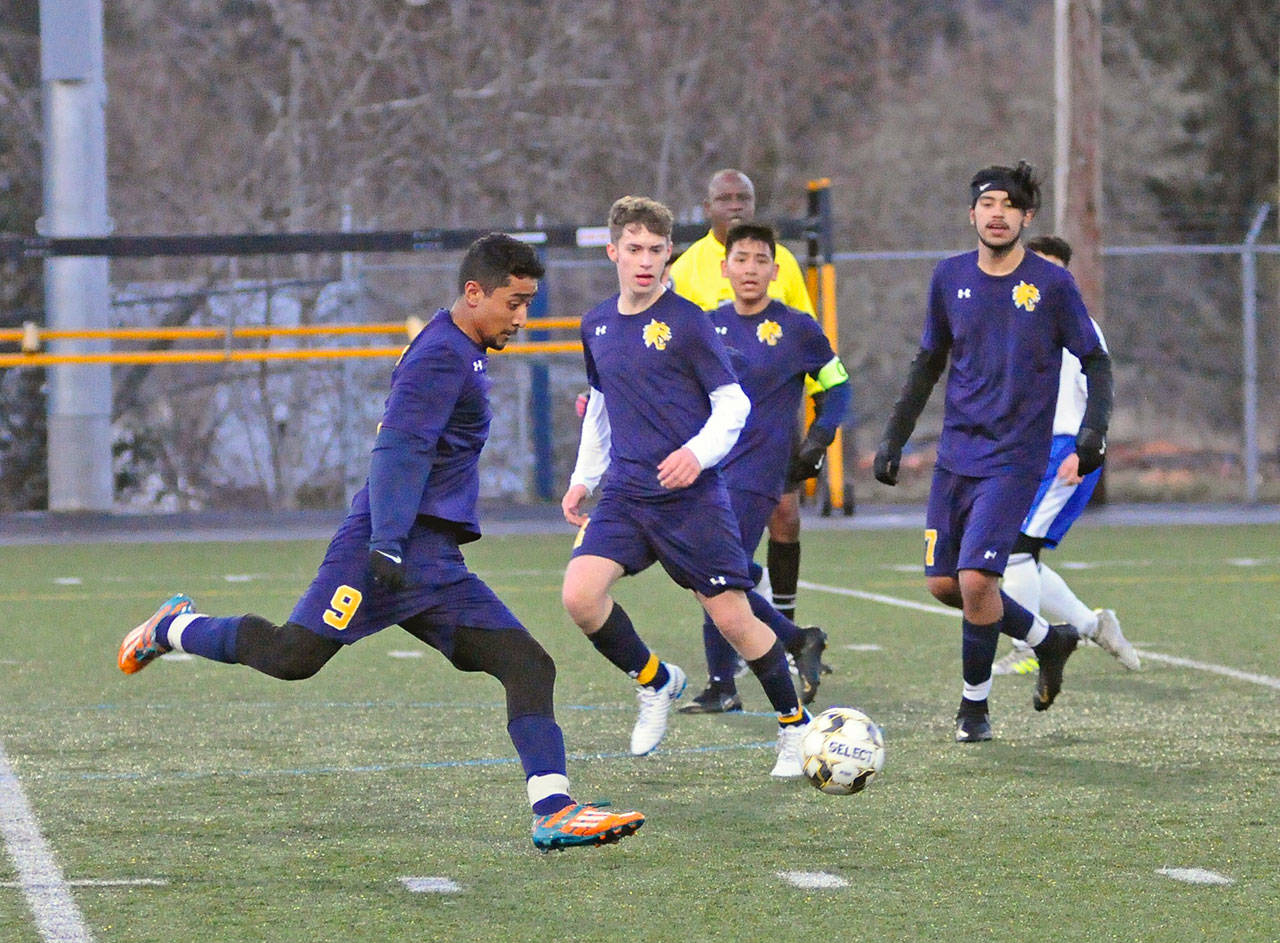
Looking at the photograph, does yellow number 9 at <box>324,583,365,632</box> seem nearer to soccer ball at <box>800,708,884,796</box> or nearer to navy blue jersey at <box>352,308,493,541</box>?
navy blue jersey at <box>352,308,493,541</box>

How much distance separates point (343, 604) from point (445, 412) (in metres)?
0.60

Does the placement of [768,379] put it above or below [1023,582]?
above

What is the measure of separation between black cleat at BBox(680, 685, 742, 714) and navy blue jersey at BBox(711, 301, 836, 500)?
78cm

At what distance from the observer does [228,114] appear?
3080cm

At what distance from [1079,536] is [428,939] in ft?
39.8

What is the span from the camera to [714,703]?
8070 millimetres

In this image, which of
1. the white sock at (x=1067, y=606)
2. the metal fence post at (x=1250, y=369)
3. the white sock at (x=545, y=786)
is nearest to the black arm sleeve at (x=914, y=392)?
the white sock at (x=1067, y=606)

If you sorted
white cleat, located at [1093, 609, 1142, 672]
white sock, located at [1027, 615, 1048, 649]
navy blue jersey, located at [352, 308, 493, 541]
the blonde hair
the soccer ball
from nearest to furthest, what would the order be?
navy blue jersey, located at [352, 308, 493, 541] → the soccer ball → the blonde hair → white sock, located at [1027, 615, 1048, 649] → white cleat, located at [1093, 609, 1142, 672]

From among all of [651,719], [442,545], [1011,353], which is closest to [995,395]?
[1011,353]

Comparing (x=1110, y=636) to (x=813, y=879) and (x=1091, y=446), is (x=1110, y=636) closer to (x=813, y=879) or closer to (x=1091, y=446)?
(x=1091, y=446)

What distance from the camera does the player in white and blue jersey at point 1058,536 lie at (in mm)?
8445

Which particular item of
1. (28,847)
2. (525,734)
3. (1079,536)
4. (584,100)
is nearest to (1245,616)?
(1079,536)

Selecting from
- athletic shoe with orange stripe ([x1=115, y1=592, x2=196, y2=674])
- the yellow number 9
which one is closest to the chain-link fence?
athletic shoe with orange stripe ([x1=115, y1=592, x2=196, y2=674])

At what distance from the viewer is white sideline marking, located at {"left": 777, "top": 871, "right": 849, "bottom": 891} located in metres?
5.15
